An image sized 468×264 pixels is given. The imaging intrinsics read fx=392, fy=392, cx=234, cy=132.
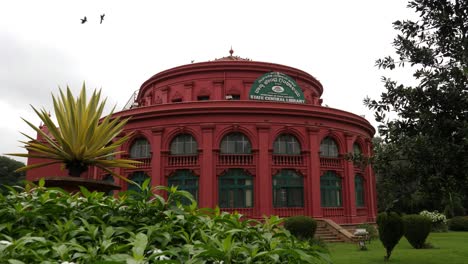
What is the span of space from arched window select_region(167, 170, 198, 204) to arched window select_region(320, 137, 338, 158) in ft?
28.3

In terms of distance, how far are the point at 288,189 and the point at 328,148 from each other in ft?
14.3

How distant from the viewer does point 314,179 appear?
24969 millimetres

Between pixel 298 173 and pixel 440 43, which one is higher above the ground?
pixel 440 43

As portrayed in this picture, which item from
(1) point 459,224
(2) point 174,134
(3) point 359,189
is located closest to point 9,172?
(2) point 174,134

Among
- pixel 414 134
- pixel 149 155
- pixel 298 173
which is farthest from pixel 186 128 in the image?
pixel 414 134

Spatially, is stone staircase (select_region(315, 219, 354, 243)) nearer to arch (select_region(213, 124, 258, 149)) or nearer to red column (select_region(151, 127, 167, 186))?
arch (select_region(213, 124, 258, 149))

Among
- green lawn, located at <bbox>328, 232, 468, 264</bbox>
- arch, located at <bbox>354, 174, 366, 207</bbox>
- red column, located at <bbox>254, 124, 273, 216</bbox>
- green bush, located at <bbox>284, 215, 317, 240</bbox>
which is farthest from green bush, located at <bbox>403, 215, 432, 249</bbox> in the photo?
arch, located at <bbox>354, 174, 366, 207</bbox>

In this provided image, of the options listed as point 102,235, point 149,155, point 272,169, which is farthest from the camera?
point 149,155

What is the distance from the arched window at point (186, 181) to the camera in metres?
24.6

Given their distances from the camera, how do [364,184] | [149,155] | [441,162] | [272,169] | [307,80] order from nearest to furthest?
1. [441,162]
2. [272,169]
3. [149,155]
4. [364,184]
5. [307,80]

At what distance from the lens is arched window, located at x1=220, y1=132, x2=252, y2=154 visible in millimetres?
24891

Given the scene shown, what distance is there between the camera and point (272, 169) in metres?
24.5

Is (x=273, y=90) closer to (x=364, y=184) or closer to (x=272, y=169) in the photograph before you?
(x=272, y=169)

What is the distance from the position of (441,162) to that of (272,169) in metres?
17.1
